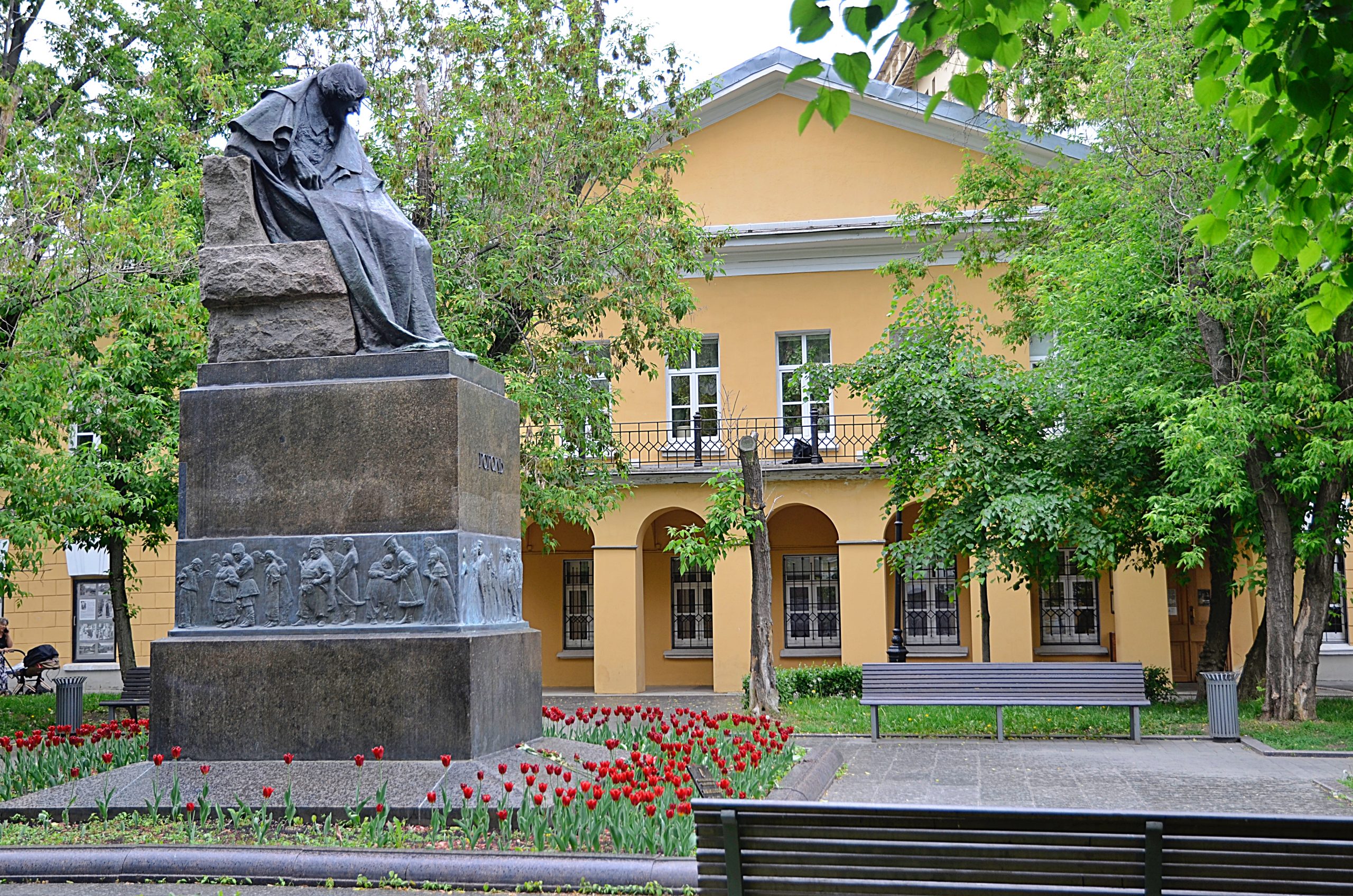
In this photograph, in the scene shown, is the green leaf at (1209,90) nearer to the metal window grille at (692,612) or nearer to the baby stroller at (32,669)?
the metal window grille at (692,612)

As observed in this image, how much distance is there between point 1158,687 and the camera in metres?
18.2

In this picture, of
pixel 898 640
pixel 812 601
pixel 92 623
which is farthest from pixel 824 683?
pixel 92 623

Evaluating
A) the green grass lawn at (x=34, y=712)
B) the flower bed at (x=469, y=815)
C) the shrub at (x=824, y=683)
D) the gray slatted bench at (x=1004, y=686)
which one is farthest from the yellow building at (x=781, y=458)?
the flower bed at (x=469, y=815)

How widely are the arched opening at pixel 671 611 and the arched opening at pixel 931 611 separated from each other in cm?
346

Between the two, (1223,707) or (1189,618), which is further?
(1189,618)

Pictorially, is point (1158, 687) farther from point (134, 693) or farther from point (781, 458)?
point (134, 693)

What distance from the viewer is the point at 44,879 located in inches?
235

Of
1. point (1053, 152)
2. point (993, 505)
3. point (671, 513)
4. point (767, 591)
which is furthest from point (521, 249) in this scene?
point (1053, 152)

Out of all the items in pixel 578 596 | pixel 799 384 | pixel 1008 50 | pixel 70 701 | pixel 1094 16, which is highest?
pixel 799 384

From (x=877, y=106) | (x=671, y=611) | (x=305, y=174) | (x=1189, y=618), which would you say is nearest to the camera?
(x=305, y=174)

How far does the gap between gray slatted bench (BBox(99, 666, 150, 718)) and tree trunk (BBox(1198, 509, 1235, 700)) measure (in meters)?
13.0

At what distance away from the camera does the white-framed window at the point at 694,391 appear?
24125mm

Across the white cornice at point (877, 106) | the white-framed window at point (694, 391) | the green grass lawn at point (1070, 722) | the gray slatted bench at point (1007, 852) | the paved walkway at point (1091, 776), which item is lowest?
the green grass lawn at point (1070, 722)

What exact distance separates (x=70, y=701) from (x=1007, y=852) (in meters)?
13.0
